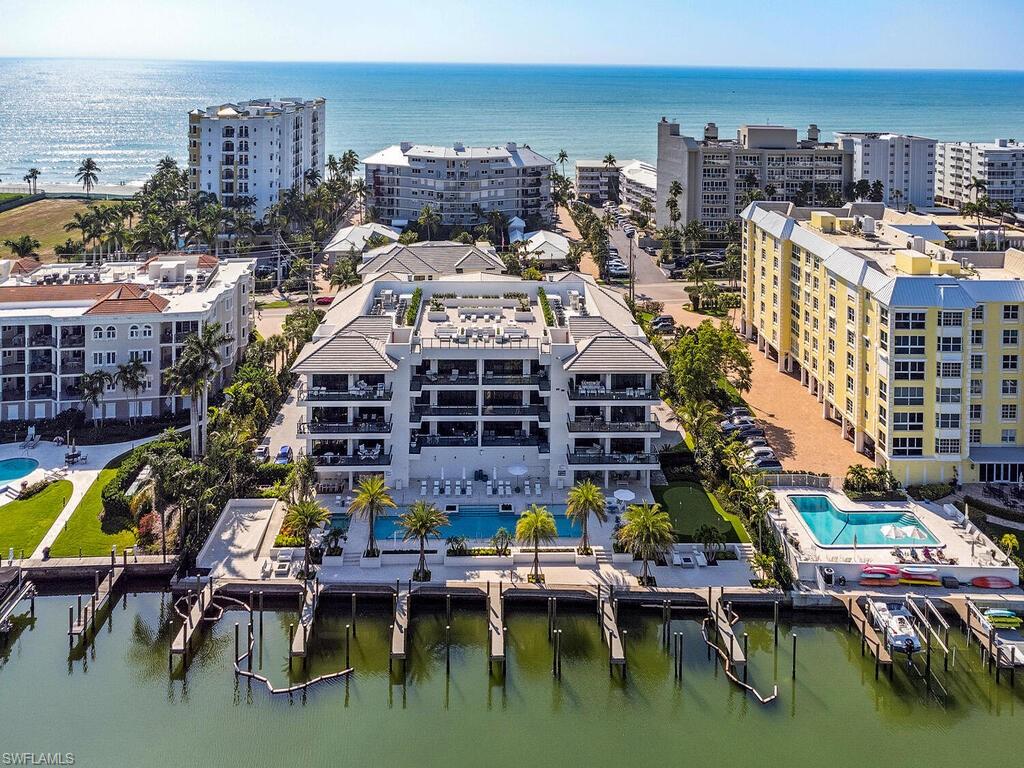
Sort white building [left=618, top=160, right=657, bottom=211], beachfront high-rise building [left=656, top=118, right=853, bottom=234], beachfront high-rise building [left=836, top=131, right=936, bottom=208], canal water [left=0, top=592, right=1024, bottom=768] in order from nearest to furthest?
canal water [left=0, top=592, right=1024, bottom=768]
beachfront high-rise building [left=656, top=118, right=853, bottom=234]
beachfront high-rise building [left=836, top=131, right=936, bottom=208]
white building [left=618, top=160, right=657, bottom=211]

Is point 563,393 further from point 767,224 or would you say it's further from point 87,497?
point 767,224

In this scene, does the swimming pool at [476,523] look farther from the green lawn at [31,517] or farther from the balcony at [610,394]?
the green lawn at [31,517]

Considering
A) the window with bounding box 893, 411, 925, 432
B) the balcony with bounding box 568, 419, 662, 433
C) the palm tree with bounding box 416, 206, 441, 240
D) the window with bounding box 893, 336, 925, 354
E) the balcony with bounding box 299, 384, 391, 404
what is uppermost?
the palm tree with bounding box 416, 206, 441, 240

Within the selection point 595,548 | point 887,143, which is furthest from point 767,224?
point 887,143

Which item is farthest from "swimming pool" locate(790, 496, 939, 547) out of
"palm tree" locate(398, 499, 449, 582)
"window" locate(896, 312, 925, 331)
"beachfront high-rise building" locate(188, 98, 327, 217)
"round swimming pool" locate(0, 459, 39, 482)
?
"beachfront high-rise building" locate(188, 98, 327, 217)

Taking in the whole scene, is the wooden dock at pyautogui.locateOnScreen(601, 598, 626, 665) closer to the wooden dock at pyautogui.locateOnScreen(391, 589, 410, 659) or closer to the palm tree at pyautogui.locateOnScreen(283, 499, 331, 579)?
the wooden dock at pyautogui.locateOnScreen(391, 589, 410, 659)

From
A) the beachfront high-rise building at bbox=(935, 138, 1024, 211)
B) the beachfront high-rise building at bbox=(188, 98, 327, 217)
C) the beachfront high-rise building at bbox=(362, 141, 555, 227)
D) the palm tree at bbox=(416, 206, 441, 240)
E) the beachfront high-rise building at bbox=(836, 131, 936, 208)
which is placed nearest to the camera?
the palm tree at bbox=(416, 206, 441, 240)

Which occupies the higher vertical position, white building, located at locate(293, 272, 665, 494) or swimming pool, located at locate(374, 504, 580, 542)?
white building, located at locate(293, 272, 665, 494)
